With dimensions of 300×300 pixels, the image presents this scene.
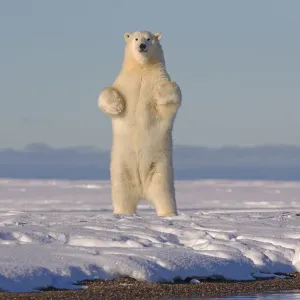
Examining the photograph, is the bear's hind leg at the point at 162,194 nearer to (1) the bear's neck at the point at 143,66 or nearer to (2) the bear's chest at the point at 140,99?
(2) the bear's chest at the point at 140,99

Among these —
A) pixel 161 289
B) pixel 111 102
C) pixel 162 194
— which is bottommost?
pixel 161 289

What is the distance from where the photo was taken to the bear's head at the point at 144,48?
43.8ft

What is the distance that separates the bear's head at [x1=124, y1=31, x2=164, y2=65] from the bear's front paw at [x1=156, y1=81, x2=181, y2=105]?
46cm

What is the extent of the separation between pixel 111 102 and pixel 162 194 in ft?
4.49

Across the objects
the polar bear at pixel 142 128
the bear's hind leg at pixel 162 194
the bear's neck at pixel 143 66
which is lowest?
the bear's hind leg at pixel 162 194

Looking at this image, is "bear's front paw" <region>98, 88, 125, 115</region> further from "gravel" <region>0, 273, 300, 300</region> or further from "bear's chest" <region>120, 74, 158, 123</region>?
"gravel" <region>0, 273, 300, 300</region>

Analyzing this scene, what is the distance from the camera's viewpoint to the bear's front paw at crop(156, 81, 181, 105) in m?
13.1

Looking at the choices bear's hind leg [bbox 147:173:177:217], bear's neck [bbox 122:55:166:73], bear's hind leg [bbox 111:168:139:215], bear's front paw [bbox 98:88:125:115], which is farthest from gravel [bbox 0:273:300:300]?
bear's neck [bbox 122:55:166:73]

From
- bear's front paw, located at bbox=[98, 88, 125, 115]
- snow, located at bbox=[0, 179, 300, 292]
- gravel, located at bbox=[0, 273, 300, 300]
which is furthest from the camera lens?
bear's front paw, located at bbox=[98, 88, 125, 115]

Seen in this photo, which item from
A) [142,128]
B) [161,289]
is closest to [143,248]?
[161,289]

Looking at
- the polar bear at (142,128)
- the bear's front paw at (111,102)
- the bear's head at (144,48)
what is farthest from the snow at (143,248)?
the bear's head at (144,48)

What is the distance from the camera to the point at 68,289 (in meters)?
8.24

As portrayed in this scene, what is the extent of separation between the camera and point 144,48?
13.3 m

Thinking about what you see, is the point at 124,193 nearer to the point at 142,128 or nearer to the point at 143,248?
the point at 142,128
